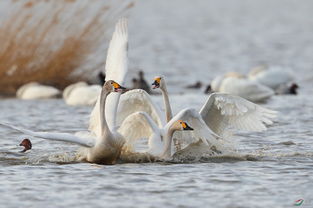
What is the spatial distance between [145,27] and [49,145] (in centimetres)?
3042

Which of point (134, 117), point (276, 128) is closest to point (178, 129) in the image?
point (134, 117)

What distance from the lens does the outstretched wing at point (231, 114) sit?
10.7 meters

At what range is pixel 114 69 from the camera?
425 inches

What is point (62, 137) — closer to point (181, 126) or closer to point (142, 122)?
point (142, 122)

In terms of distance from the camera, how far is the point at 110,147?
9.71 meters

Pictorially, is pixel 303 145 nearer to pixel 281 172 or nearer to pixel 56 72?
pixel 281 172

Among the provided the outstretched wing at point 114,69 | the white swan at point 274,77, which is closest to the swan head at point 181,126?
the outstretched wing at point 114,69

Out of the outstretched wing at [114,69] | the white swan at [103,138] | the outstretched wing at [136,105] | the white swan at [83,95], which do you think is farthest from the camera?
the white swan at [83,95]

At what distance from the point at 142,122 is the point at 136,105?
0.87 metres

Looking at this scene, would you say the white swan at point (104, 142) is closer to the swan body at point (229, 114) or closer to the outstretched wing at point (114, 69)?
the outstretched wing at point (114, 69)

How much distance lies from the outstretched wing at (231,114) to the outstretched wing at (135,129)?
0.77 m

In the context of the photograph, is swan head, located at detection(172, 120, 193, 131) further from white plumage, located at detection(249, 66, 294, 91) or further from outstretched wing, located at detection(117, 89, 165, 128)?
white plumage, located at detection(249, 66, 294, 91)

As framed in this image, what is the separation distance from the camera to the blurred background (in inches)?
660

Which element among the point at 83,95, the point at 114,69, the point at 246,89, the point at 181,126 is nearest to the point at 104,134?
the point at 181,126
